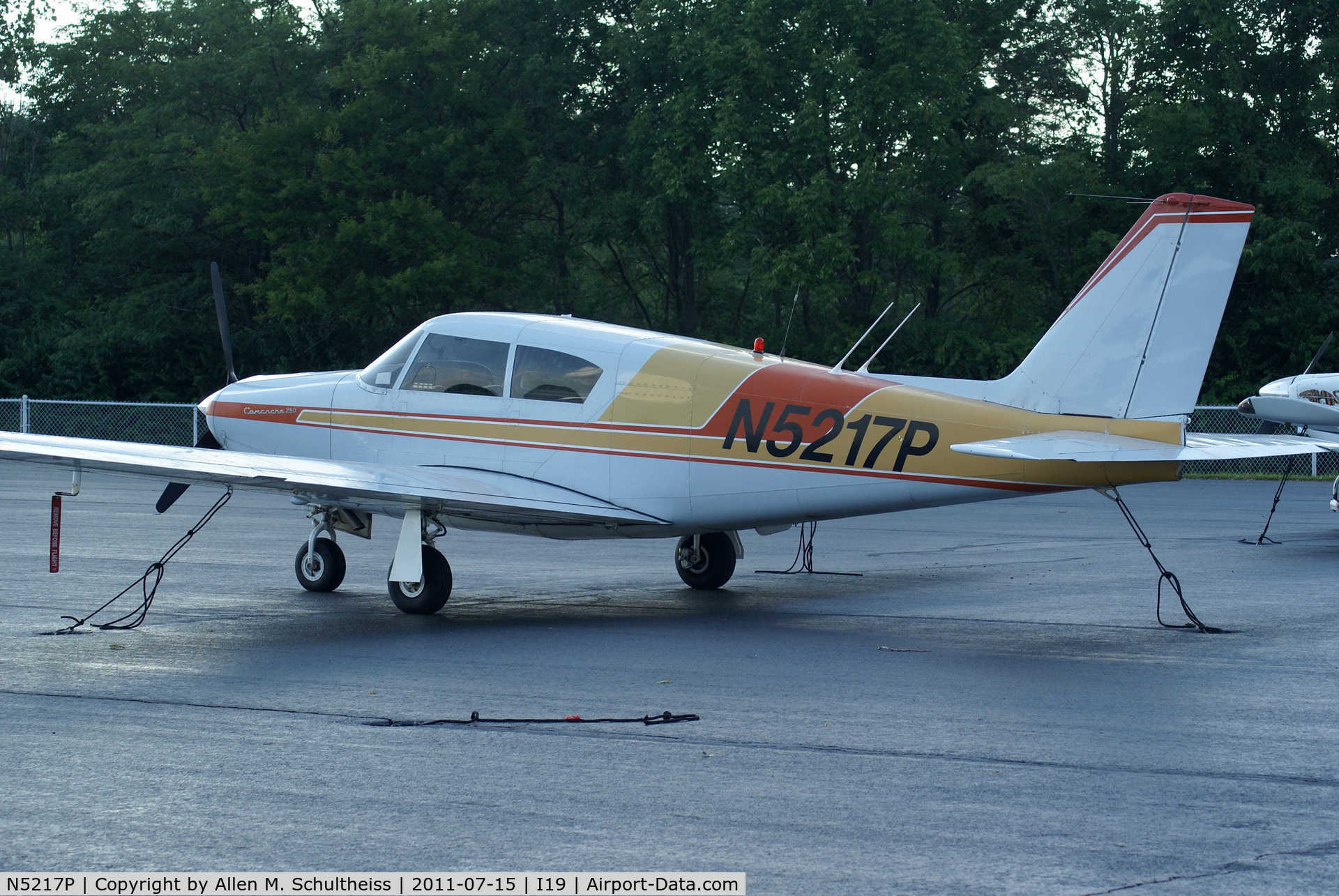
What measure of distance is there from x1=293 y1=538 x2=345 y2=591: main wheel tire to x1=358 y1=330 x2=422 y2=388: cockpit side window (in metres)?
1.56

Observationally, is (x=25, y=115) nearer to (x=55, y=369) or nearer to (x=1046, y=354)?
(x=55, y=369)

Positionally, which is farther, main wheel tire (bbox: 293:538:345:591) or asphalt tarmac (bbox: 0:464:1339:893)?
main wheel tire (bbox: 293:538:345:591)

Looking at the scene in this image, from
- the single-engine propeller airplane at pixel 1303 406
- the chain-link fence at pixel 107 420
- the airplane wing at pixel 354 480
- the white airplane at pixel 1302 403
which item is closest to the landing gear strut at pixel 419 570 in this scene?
the airplane wing at pixel 354 480

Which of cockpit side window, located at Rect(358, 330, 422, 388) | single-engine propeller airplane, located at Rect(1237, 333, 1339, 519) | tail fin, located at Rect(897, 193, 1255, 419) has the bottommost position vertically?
cockpit side window, located at Rect(358, 330, 422, 388)

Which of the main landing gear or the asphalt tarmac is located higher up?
the asphalt tarmac

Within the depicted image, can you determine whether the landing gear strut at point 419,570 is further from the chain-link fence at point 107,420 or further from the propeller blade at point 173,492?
the chain-link fence at point 107,420

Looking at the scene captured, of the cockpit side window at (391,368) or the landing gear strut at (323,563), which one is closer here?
the cockpit side window at (391,368)

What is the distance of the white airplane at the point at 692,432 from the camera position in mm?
9828

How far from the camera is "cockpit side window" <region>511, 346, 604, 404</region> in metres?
11.4

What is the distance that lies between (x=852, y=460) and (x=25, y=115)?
158ft

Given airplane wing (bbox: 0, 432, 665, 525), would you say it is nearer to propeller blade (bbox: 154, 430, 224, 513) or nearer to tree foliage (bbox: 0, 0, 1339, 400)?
propeller blade (bbox: 154, 430, 224, 513)

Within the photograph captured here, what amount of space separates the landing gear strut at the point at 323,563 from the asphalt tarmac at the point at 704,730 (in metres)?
0.21

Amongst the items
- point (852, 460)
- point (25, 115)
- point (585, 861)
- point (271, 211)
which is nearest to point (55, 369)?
point (271, 211)

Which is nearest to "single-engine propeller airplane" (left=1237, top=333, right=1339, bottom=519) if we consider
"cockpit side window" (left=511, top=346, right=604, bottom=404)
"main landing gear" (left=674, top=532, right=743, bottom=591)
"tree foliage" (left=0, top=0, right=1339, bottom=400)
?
"main landing gear" (left=674, top=532, right=743, bottom=591)
